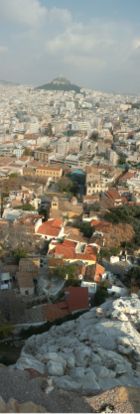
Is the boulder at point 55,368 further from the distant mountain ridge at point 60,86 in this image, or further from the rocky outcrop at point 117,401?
the distant mountain ridge at point 60,86

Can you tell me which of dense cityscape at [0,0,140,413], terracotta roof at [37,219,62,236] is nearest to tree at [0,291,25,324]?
dense cityscape at [0,0,140,413]

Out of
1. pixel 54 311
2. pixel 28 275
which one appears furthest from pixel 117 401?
pixel 28 275

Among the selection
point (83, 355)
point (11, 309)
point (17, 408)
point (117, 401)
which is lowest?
point (11, 309)

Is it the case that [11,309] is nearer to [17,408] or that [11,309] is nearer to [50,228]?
[50,228]

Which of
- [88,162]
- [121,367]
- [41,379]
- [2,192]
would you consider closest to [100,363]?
[121,367]

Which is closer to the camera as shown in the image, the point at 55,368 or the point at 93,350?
the point at 55,368

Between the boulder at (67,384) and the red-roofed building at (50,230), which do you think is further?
the red-roofed building at (50,230)

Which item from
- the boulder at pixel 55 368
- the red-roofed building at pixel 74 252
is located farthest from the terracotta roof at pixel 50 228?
the boulder at pixel 55 368

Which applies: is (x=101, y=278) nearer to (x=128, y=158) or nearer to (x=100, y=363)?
(x=100, y=363)
